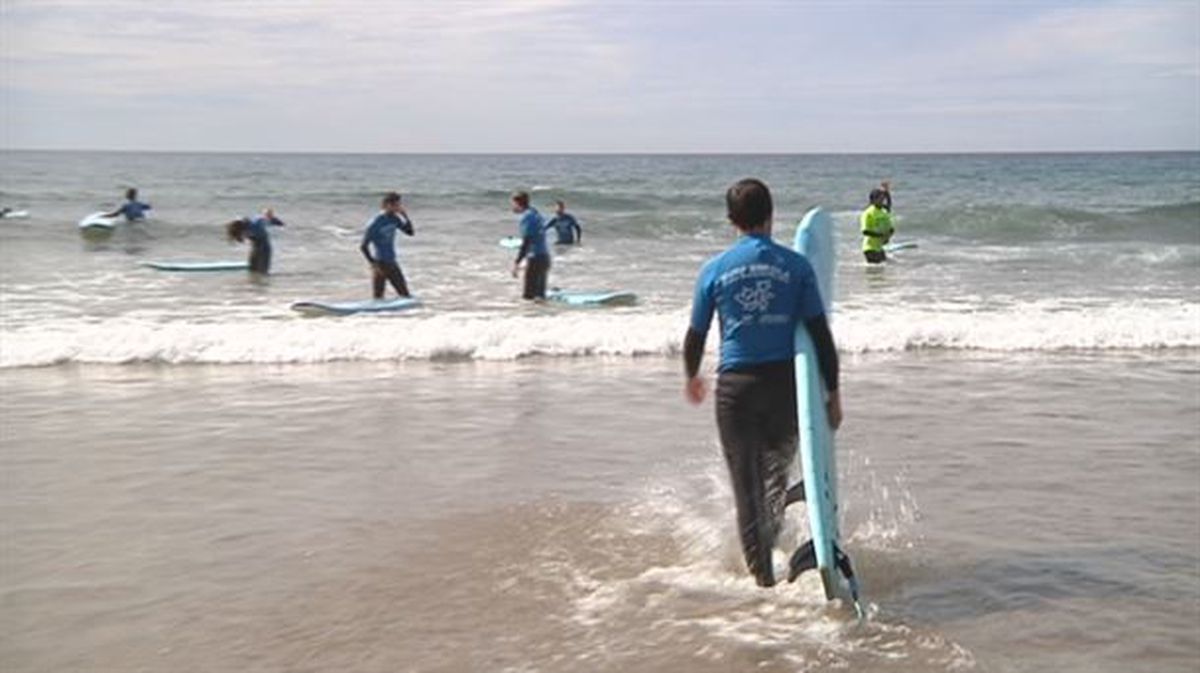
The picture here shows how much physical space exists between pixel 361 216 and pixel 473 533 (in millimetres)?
32811

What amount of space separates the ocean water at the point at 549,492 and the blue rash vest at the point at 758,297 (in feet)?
3.44

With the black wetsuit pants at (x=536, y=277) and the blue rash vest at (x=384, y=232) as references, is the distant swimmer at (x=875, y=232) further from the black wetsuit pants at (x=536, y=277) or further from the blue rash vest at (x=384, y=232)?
the blue rash vest at (x=384, y=232)

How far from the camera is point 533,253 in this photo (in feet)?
50.4

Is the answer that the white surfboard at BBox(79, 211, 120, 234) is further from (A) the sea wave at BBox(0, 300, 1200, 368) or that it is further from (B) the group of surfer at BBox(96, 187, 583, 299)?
(A) the sea wave at BBox(0, 300, 1200, 368)

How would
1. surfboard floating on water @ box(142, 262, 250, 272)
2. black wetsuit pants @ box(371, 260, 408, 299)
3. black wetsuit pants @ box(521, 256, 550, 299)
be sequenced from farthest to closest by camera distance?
surfboard floating on water @ box(142, 262, 250, 272) < black wetsuit pants @ box(521, 256, 550, 299) < black wetsuit pants @ box(371, 260, 408, 299)

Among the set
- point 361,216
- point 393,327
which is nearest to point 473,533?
point 393,327

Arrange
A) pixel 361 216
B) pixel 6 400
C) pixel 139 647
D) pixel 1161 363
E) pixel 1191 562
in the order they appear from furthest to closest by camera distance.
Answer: pixel 361 216 < pixel 1161 363 < pixel 6 400 < pixel 1191 562 < pixel 139 647

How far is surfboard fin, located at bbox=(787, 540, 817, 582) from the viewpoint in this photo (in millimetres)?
4824

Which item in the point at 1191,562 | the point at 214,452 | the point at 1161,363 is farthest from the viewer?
the point at 1161,363

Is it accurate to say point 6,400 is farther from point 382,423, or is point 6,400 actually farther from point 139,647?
point 139,647

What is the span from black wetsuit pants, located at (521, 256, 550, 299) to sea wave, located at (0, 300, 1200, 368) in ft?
6.21

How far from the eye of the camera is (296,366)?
439 inches

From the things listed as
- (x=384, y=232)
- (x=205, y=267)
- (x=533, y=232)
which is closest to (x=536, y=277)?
(x=533, y=232)

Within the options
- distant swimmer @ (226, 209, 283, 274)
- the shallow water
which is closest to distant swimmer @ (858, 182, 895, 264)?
distant swimmer @ (226, 209, 283, 274)
